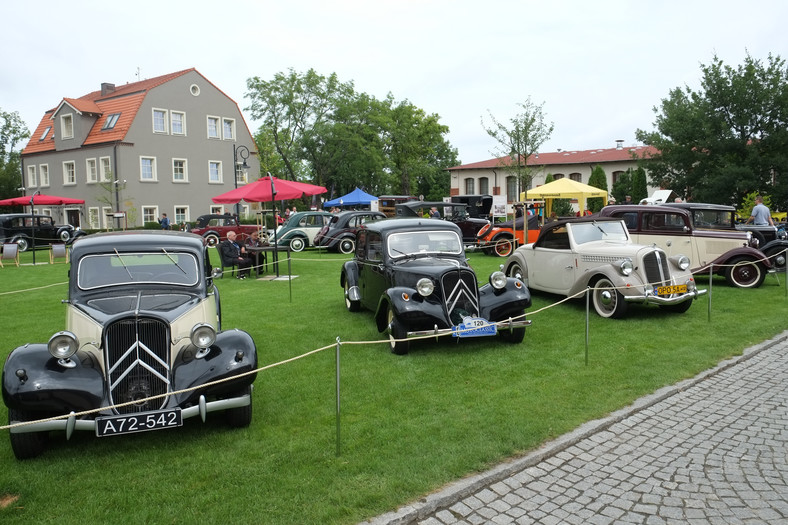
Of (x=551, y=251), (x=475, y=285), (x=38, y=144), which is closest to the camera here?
(x=475, y=285)

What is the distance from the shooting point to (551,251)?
11062 mm

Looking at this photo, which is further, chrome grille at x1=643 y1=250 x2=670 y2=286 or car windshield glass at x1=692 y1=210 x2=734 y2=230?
car windshield glass at x1=692 y1=210 x2=734 y2=230

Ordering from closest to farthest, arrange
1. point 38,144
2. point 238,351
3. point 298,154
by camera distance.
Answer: point 238,351
point 38,144
point 298,154

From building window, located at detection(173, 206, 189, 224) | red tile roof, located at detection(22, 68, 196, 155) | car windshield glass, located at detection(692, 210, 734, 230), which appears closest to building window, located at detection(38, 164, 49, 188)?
red tile roof, located at detection(22, 68, 196, 155)

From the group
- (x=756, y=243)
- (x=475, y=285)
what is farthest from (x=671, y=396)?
(x=756, y=243)

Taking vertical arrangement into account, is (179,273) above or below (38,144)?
below

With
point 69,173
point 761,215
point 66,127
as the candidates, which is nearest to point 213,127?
point 66,127

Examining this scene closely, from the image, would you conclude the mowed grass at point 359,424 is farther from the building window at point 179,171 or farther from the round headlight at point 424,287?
the building window at point 179,171

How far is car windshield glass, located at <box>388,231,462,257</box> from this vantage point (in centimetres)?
901

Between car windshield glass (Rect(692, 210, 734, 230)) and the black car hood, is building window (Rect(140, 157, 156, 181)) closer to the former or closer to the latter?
car windshield glass (Rect(692, 210, 734, 230))

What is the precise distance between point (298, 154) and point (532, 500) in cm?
4631

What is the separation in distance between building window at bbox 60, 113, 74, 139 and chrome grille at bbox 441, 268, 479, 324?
38581 mm

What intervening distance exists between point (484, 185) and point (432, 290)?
4964 cm

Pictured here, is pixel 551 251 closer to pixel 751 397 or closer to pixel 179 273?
pixel 751 397
